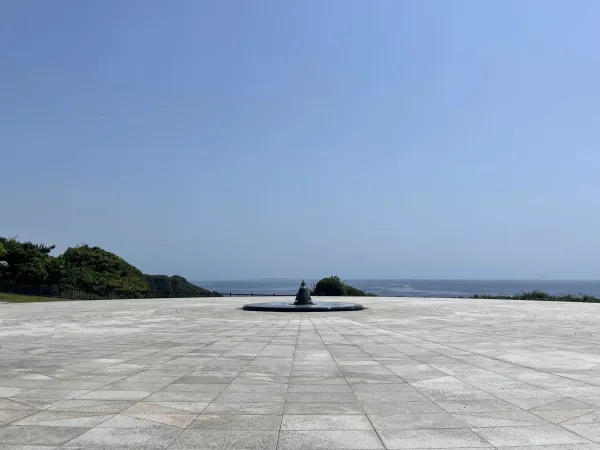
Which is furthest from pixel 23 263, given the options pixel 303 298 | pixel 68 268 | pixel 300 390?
pixel 300 390

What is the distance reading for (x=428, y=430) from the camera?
21.8 ft

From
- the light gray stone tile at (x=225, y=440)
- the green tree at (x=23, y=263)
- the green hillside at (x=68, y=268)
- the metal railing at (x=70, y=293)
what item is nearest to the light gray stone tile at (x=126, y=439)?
the light gray stone tile at (x=225, y=440)

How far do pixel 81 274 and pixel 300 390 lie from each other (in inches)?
2110

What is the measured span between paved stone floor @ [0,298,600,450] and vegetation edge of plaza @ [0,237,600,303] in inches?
1307

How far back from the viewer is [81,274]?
56562mm

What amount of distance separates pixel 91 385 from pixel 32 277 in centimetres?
5564

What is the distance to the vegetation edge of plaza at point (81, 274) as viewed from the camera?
164ft

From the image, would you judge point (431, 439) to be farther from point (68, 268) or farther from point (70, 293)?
point (68, 268)

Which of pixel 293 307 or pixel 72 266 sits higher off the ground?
pixel 72 266

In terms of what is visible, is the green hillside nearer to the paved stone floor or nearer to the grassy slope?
the grassy slope

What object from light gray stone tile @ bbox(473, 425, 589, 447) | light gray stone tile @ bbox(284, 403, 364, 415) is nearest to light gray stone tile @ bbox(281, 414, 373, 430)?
light gray stone tile @ bbox(284, 403, 364, 415)

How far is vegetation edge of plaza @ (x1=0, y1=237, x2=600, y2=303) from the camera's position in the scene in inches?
1962

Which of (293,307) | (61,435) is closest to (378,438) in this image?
(61,435)

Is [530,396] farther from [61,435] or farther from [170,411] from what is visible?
[61,435]
